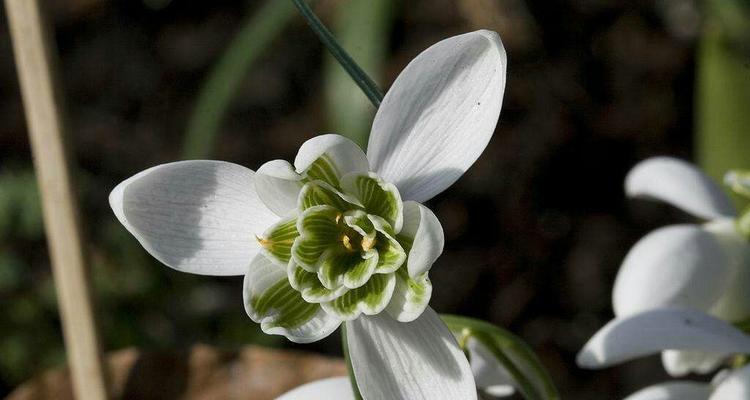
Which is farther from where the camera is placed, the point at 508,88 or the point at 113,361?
the point at 508,88

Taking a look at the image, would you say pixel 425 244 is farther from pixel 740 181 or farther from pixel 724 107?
pixel 724 107

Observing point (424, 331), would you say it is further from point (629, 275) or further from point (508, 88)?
point (508, 88)

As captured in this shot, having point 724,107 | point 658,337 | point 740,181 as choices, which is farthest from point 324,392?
point 724,107

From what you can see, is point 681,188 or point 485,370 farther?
point 681,188

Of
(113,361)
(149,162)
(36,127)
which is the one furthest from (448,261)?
(36,127)

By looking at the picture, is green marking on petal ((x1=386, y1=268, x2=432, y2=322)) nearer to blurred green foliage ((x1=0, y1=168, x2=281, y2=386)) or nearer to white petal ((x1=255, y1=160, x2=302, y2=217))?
white petal ((x1=255, y1=160, x2=302, y2=217))

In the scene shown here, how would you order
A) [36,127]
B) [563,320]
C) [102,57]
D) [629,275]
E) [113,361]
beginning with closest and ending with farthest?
[36,127]
[629,275]
[113,361]
[563,320]
[102,57]

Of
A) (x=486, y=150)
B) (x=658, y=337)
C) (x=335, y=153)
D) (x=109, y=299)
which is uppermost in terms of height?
(x=335, y=153)
